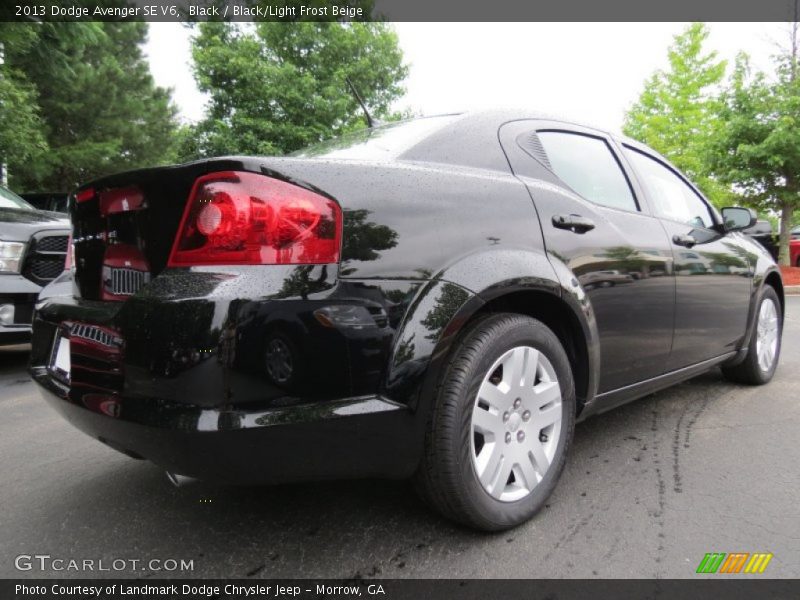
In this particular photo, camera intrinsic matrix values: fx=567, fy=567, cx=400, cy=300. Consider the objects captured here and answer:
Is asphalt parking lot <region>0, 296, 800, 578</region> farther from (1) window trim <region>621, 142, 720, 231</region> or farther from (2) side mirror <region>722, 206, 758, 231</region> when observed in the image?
(2) side mirror <region>722, 206, 758, 231</region>

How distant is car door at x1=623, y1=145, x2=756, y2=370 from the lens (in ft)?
8.96

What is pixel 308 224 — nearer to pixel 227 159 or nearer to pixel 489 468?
pixel 227 159

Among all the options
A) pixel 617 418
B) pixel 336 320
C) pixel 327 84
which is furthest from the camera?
pixel 327 84

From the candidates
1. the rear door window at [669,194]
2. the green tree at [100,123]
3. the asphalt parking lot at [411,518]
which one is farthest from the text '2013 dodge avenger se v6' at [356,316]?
the green tree at [100,123]

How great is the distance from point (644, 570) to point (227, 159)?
167 cm

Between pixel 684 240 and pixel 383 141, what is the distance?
1.62m

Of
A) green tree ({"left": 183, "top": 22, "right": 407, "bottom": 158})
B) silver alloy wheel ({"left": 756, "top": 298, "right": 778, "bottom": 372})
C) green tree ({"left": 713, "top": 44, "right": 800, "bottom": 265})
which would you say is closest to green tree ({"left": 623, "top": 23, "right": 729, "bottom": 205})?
green tree ({"left": 713, "top": 44, "right": 800, "bottom": 265})

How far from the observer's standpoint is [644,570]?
5.46 ft

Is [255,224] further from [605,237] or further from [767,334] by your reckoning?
[767,334]

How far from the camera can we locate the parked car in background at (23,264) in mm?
4023

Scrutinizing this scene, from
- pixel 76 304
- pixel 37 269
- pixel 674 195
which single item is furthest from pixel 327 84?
pixel 76 304

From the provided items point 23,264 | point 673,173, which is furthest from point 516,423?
point 23,264

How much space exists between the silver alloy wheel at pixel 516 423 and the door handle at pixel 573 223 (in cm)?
50

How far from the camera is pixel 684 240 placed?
279 cm
